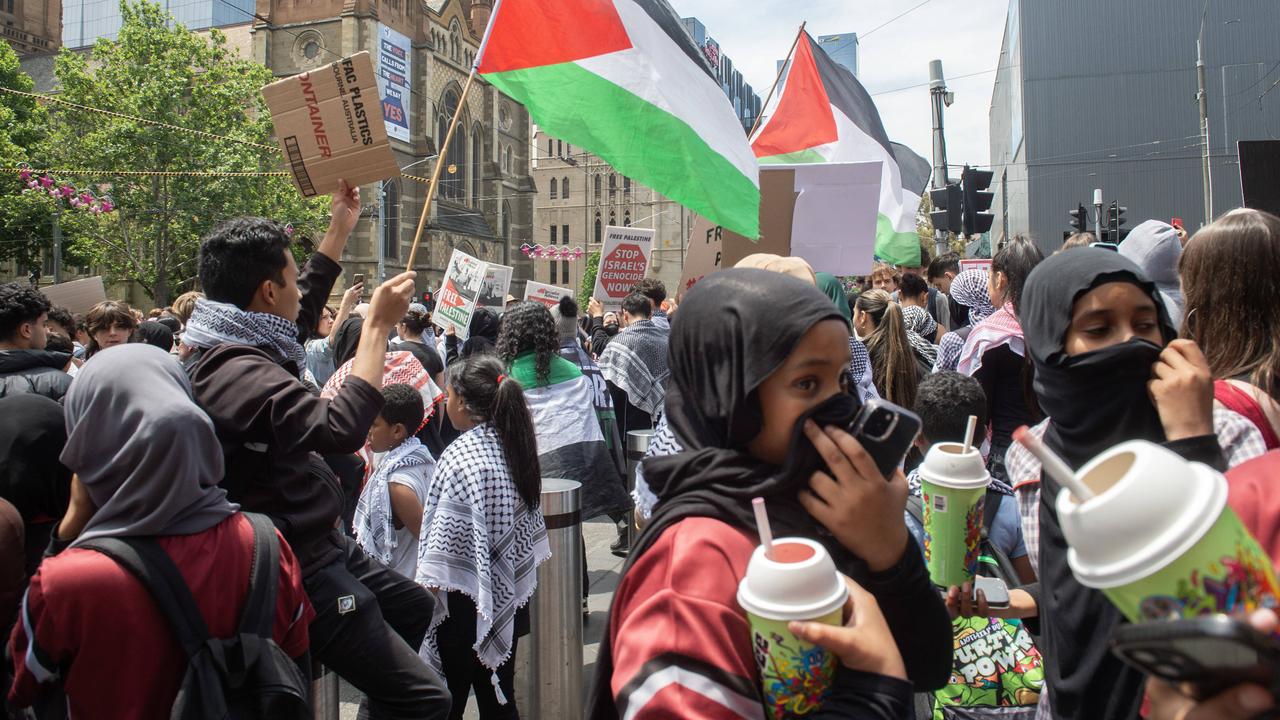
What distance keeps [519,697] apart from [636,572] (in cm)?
312

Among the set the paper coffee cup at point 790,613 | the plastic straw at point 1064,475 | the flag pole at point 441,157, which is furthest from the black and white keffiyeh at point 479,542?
the plastic straw at point 1064,475

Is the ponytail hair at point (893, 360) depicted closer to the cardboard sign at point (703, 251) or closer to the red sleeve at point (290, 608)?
the cardboard sign at point (703, 251)

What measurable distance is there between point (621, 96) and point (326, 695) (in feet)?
10.6

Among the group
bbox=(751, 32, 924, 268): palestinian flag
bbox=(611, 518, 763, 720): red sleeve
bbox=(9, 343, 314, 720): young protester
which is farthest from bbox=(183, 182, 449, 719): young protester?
bbox=(751, 32, 924, 268): palestinian flag

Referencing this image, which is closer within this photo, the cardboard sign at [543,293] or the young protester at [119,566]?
the young protester at [119,566]

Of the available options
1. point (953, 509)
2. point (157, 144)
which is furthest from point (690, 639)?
point (157, 144)

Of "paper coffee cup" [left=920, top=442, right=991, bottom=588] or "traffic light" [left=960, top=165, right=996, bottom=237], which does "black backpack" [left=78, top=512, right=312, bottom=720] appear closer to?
"paper coffee cup" [left=920, top=442, right=991, bottom=588]

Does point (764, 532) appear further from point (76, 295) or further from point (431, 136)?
point (431, 136)

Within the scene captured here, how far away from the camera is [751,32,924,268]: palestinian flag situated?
748 cm

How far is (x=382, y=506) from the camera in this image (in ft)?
13.5

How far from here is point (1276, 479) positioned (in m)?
1.21

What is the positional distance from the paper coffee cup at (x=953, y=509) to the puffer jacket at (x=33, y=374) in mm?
3440

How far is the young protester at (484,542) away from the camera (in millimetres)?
3723

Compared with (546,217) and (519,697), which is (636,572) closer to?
(519,697)
